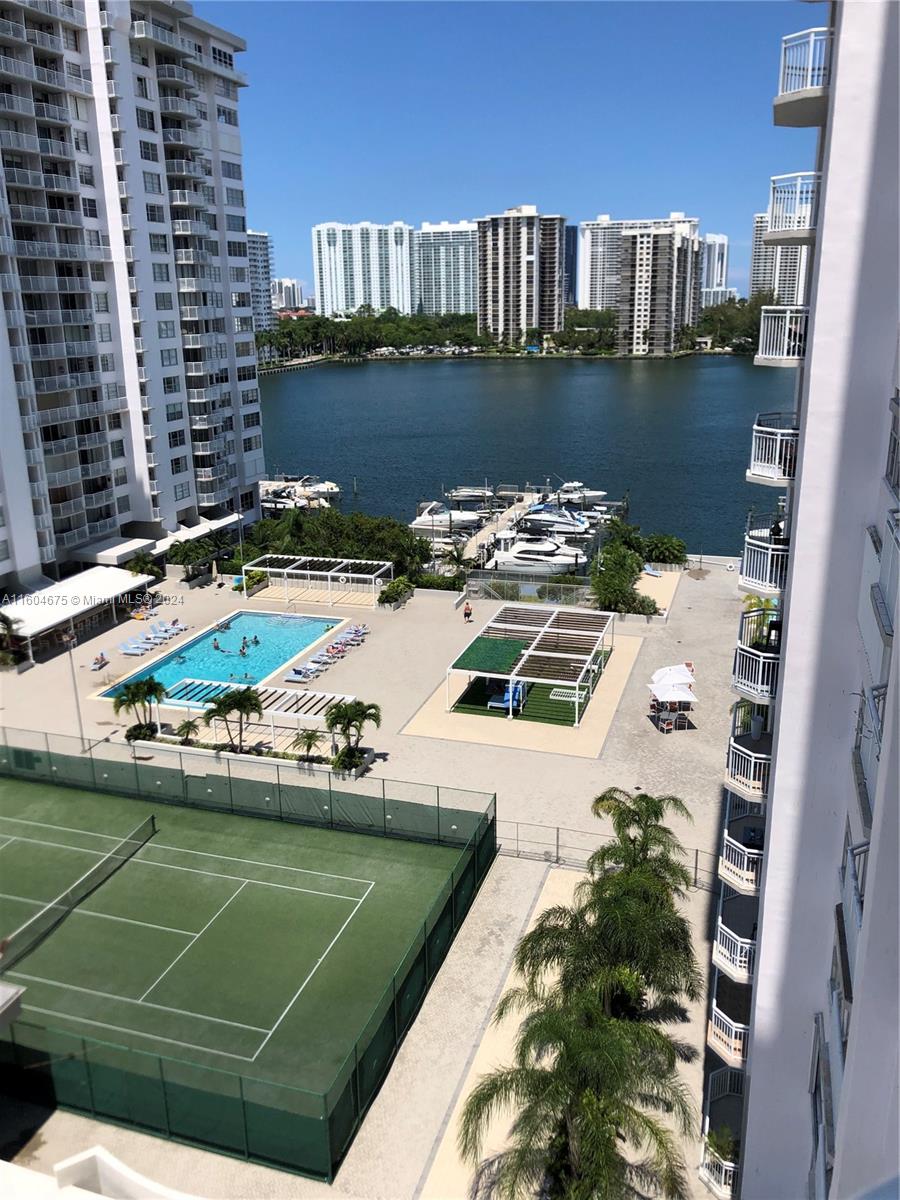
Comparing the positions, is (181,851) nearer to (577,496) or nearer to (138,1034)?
(138,1034)

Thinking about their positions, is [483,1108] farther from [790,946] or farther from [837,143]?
[837,143]

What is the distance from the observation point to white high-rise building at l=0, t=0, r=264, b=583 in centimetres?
4128

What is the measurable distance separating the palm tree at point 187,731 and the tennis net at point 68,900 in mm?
4587

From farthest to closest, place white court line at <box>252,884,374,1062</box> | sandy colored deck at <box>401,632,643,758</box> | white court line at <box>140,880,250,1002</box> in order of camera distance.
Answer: sandy colored deck at <box>401,632,643,758</box> < white court line at <box>140,880,250,1002</box> < white court line at <box>252,884,374,1062</box>

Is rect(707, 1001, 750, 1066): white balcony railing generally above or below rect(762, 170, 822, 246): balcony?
below

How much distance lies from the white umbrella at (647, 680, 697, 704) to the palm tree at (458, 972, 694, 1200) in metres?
17.3

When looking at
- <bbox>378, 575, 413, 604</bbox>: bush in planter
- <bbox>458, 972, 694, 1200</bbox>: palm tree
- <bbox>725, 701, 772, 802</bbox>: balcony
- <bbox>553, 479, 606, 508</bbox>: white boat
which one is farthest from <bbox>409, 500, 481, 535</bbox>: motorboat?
<bbox>458, 972, 694, 1200</bbox>: palm tree

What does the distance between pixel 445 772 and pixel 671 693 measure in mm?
8338

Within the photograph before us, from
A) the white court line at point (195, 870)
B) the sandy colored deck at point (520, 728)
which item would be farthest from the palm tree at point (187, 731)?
the sandy colored deck at point (520, 728)

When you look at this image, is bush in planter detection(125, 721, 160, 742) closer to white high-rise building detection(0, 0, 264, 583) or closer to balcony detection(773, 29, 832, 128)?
white high-rise building detection(0, 0, 264, 583)

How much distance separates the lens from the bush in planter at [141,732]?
3080 centimetres

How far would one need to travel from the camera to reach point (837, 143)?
939 centimetres

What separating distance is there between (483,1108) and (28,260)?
4249 cm

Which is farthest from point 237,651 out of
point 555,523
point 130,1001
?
point 555,523
